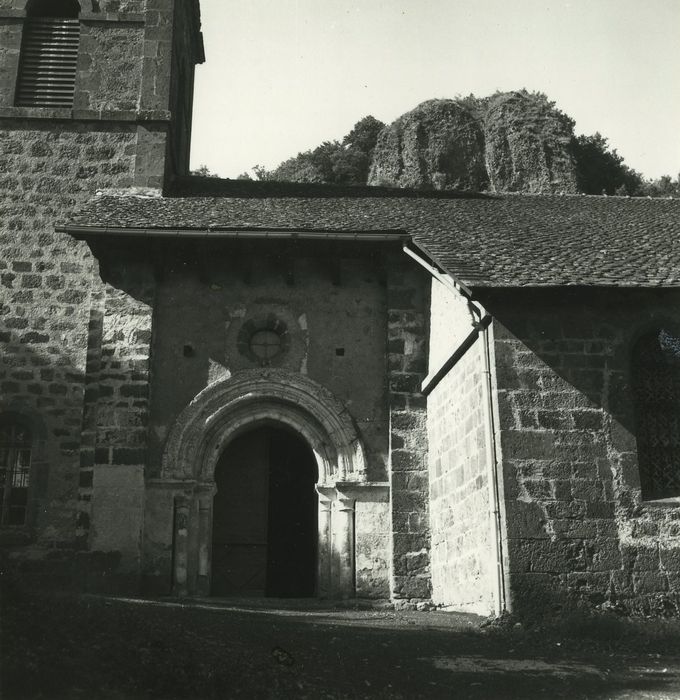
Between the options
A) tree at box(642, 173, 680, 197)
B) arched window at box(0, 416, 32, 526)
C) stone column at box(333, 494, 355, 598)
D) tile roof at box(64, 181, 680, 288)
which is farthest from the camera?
tree at box(642, 173, 680, 197)

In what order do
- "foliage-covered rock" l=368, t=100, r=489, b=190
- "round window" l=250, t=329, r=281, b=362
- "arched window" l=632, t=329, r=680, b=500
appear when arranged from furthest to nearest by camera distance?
1. "foliage-covered rock" l=368, t=100, r=489, b=190
2. "round window" l=250, t=329, r=281, b=362
3. "arched window" l=632, t=329, r=680, b=500

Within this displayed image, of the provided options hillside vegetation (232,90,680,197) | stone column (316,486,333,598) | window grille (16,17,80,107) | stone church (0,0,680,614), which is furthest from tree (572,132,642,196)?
stone column (316,486,333,598)

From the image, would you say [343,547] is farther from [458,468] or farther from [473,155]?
[473,155]

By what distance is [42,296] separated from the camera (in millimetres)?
12727

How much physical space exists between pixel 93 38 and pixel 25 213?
3810 mm

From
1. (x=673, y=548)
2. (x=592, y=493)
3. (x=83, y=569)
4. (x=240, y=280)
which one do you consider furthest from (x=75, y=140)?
(x=673, y=548)

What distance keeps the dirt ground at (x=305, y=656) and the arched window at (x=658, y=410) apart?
5.31 feet

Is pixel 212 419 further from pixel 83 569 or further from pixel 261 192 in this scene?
pixel 261 192

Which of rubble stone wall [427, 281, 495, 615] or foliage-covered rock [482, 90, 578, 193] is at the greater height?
foliage-covered rock [482, 90, 578, 193]

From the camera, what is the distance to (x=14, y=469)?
39.3 feet

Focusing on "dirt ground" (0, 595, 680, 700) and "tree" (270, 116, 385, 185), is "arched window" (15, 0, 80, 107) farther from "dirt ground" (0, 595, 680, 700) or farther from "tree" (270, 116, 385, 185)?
"tree" (270, 116, 385, 185)

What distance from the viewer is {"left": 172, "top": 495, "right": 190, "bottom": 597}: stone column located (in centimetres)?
1128

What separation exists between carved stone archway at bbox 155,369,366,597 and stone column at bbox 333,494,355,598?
13mm

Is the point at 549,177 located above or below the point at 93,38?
above
